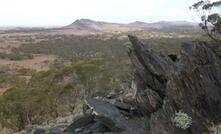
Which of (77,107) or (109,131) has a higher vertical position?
(109,131)

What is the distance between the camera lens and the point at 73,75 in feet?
114

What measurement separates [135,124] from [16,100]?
15.6 meters

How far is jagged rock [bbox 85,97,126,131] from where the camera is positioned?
659 inches

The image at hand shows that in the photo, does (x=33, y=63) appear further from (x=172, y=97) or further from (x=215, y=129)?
(x=215, y=129)

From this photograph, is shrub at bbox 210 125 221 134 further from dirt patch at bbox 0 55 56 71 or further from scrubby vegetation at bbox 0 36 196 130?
dirt patch at bbox 0 55 56 71

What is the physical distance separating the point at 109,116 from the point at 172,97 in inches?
130

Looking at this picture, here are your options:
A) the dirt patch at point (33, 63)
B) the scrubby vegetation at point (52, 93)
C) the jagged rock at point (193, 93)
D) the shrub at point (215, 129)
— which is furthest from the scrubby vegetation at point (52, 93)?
the dirt patch at point (33, 63)

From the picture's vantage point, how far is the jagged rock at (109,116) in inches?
659

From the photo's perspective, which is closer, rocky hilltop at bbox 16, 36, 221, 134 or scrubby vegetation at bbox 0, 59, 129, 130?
rocky hilltop at bbox 16, 36, 221, 134

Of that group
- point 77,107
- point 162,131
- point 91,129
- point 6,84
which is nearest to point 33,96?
point 77,107

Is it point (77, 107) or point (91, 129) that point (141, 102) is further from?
point (77, 107)

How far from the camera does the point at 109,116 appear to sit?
1686 cm

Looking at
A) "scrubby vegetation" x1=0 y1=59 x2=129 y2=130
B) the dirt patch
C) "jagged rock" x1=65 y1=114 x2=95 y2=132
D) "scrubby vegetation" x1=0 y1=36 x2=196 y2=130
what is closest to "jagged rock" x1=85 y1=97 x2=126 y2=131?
"jagged rock" x1=65 y1=114 x2=95 y2=132

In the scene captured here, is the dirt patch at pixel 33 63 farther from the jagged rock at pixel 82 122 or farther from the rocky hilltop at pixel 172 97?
the rocky hilltop at pixel 172 97
